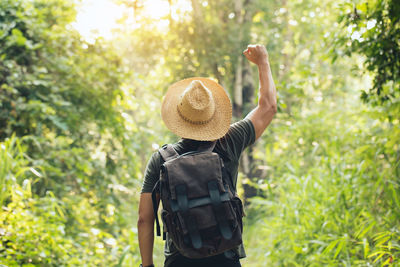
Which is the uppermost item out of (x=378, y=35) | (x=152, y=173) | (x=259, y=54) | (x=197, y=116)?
(x=378, y=35)

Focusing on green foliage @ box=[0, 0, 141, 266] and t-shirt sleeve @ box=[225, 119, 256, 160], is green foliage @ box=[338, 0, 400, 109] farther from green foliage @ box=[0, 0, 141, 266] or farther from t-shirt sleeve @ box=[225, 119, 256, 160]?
green foliage @ box=[0, 0, 141, 266]

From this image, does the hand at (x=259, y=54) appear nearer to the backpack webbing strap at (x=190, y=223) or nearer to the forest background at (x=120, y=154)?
the backpack webbing strap at (x=190, y=223)

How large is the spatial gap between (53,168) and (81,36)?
2.06 metres

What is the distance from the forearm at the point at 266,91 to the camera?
219cm

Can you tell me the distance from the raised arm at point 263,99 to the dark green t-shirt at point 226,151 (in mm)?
58

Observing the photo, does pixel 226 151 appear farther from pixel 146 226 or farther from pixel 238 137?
pixel 146 226

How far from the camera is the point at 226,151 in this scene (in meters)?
2.03

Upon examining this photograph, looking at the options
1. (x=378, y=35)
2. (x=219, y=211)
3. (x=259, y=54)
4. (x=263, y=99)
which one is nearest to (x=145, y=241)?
(x=219, y=211)

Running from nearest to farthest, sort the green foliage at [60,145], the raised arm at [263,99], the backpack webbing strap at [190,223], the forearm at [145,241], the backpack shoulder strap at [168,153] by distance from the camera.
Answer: the backpack webbing strap at [190,223] < the backpack shoulder strap at [168,153] < the forearm at [145,241] < the raised arm at [263,99] < the green foliage at [60,145]

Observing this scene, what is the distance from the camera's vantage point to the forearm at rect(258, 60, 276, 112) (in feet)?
7.18

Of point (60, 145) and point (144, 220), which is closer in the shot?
point (144, 220)

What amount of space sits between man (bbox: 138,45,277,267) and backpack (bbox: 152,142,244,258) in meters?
0.13

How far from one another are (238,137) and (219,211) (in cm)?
47

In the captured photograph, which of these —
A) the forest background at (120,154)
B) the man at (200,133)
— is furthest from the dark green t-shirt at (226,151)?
the forest background at (120,154)
